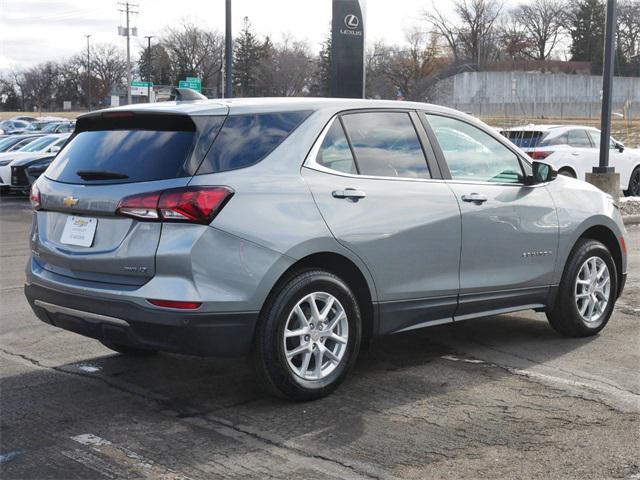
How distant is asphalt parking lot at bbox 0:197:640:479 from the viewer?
4.02 meters

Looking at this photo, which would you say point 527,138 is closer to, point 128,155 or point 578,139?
point 578,139

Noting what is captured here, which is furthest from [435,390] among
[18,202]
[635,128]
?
[635,128]

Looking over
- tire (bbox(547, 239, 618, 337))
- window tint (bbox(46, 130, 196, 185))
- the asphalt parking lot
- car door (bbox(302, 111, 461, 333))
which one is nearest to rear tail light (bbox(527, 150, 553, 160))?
tire (bbox(547, 239, 618, 337))

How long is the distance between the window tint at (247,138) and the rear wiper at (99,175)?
500 mm

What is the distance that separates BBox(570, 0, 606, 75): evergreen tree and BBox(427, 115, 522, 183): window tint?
12044 centimetres

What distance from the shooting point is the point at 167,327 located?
4426 mm

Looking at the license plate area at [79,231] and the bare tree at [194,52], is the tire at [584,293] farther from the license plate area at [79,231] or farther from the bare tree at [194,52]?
the bare tree at [194,52]

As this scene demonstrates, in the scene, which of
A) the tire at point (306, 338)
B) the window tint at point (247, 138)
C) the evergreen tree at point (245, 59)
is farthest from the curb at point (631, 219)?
the evergreen tree at point (245, 59)

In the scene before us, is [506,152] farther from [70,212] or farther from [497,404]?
[70,212]

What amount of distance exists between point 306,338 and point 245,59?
327 ft

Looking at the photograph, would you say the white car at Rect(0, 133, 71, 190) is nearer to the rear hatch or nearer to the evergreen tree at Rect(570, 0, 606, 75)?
the rear hatch

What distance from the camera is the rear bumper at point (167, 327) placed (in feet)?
14.5

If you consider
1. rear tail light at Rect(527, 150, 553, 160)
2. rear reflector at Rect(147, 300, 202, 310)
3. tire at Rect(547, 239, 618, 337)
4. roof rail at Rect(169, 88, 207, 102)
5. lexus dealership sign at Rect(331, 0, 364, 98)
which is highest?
lexus dealership sign at Rect(331, 0, 364, 98)

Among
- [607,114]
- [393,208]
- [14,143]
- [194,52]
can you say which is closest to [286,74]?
[194,52]
